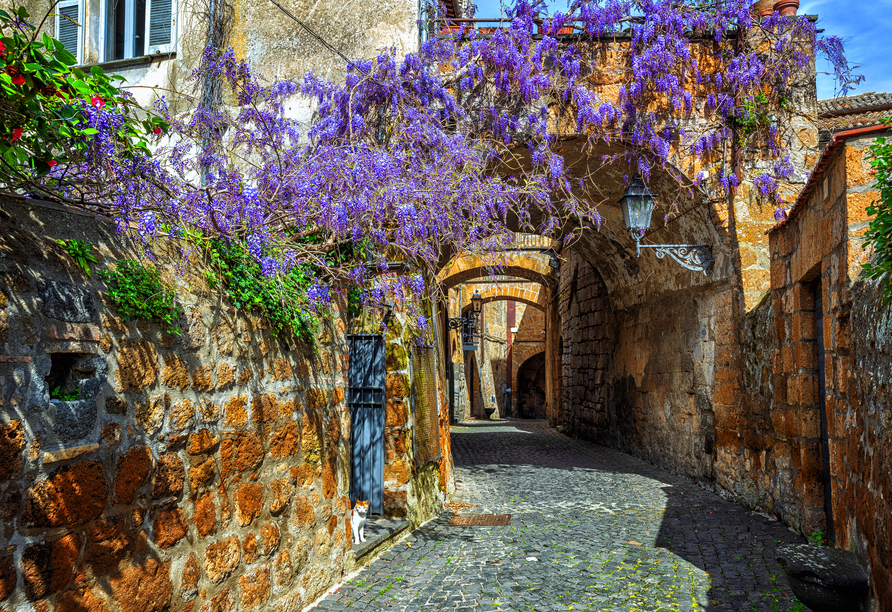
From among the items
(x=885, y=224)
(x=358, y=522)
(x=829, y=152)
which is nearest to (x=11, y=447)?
(x=358, y=522)

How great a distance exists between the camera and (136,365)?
249 cm

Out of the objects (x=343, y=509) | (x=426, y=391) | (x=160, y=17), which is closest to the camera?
(x=343, y=509)

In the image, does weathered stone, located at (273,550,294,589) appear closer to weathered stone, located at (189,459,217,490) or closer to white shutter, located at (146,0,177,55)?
weathered stone, located at (189,459,217,490)

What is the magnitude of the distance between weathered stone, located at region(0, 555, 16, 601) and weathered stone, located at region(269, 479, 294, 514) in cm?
156

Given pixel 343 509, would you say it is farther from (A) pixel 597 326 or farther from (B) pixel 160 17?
(A) pixel 597 326

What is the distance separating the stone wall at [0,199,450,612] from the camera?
200 cm

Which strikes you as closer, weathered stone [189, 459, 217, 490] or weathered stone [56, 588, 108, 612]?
weathered stone [56, 588, 108, 612]

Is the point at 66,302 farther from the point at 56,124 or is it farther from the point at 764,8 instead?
the point at 764,8

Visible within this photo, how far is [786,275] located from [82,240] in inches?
206

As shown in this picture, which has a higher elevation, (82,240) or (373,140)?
(373,140)

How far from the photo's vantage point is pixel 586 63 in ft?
24.1

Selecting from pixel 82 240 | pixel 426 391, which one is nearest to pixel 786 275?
pixel 426 391

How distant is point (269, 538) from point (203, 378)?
3.18ft

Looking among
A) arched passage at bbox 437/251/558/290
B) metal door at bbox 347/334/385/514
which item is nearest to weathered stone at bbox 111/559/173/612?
metal door at bbox 347/334/385/514
